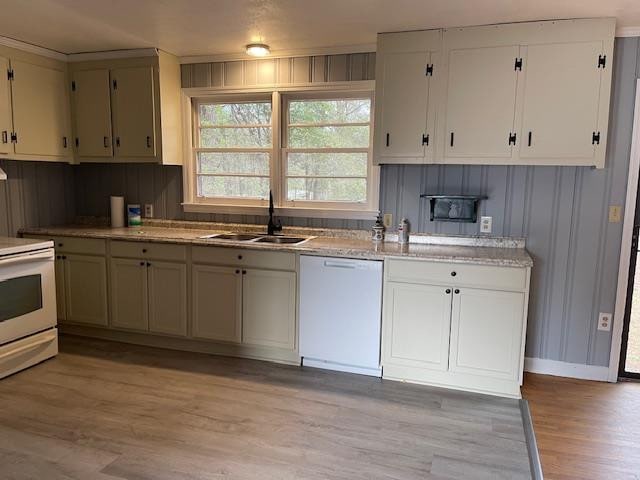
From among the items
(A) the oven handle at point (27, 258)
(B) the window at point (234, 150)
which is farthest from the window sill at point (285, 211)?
(A) the oven handle at point (27, 258)

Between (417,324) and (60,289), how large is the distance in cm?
280

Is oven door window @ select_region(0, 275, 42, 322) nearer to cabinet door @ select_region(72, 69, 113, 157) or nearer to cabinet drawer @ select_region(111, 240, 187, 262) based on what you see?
cabinet drawer @ select_region(111, 240, 187, 262)

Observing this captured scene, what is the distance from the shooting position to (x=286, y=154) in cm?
374

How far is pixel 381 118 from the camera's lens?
312 centimetres

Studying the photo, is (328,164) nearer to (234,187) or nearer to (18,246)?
(234,187)

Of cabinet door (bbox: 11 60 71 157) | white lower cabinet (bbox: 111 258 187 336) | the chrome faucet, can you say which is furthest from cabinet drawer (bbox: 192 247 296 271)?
cabinet door (bbox: 11 60 71 157)

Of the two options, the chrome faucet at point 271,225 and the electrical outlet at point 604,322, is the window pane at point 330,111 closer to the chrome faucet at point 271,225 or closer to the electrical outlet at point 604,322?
the chrome faucet at point 271,225

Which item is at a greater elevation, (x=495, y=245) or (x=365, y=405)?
(x=495, y=245)

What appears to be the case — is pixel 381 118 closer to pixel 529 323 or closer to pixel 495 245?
pixel 495 245

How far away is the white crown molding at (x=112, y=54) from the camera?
3.60 m

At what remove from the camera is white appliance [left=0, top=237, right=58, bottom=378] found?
296 cm

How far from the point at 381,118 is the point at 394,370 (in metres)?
1.65

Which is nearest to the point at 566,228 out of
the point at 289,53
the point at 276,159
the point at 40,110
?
the point at 276,159

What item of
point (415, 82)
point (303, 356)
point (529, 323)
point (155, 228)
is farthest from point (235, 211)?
point (529, 323)
